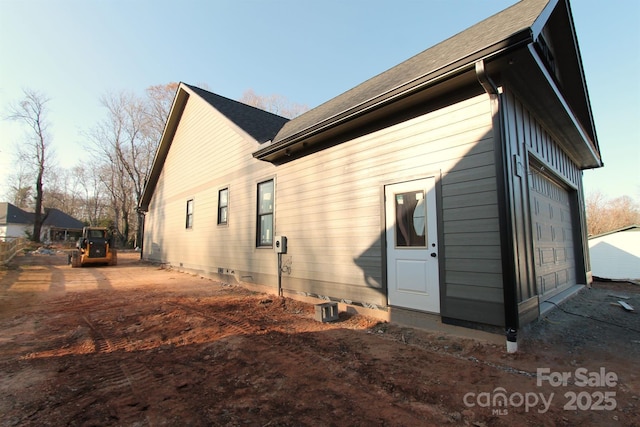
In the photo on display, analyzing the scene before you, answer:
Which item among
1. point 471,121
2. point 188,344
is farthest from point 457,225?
point 188,344

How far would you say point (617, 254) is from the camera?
43.3ft

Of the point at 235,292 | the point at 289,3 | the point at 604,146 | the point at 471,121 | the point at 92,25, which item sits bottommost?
the point at 235,292

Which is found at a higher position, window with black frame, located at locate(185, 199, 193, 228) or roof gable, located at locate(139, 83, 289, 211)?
roof gable, located at locate(139, 83, 289, 211)

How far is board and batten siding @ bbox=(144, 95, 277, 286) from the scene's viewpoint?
844 centimetres

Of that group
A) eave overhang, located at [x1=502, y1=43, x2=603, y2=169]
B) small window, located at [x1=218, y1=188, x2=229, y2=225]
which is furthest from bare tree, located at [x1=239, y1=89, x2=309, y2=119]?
eave overhang, located at [x1=502, y1=43, x2=603, y2=169]

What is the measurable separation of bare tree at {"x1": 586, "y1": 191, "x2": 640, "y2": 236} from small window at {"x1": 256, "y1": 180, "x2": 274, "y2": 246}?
3327 centimetres

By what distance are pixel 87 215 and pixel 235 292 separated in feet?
194

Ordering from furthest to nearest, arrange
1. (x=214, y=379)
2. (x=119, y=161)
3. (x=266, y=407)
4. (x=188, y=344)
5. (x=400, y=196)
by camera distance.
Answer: (x=119, y=161) < (x=400, y=196) < (x=188, y=344) < (x=214, y=379) < (x=266, y=407)

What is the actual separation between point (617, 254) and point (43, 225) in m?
58.8

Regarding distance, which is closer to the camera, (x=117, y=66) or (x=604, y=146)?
(x=604, y=146)

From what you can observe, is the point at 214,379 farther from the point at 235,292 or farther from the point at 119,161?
the point at 119,161

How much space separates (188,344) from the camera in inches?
155

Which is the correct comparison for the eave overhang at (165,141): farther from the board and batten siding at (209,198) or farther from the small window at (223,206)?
the small window at (223,206)

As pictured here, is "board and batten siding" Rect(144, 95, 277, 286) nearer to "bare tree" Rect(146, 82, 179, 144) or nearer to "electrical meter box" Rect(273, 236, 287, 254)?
"electrical meter box" Rect(273, 236, 287, 254)
